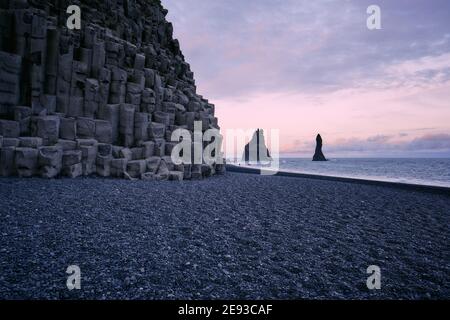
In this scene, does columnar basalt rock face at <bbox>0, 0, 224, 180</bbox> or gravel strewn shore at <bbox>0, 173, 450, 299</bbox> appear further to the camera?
columnar basalt rock face at <bbox>0, 0, 224, 180</bbox>

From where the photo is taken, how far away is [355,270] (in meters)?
6.05

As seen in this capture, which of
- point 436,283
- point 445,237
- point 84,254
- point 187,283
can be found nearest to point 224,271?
point 187,283

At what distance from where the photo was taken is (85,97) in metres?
17.3

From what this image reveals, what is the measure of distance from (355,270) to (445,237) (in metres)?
5.93

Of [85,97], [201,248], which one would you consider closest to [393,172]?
[85,97]

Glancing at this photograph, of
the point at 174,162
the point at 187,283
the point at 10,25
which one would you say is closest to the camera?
the point at 187,283

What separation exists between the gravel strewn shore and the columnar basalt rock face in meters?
3.96

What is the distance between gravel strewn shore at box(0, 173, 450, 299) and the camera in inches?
190

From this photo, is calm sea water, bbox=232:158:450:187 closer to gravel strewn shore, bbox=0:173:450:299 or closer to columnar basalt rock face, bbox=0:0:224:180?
gravel strewn shore, bbox=0:173:450:299

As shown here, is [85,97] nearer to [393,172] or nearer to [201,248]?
[201,248]

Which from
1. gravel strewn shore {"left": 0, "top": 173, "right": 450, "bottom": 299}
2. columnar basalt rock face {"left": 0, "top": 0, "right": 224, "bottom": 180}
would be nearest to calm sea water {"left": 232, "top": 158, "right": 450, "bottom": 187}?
gravel strewn shore {"left": 0, "top": 173, "right": 450, "bottom": 299}

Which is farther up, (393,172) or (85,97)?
(85,97)

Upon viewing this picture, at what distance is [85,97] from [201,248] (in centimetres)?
1569
